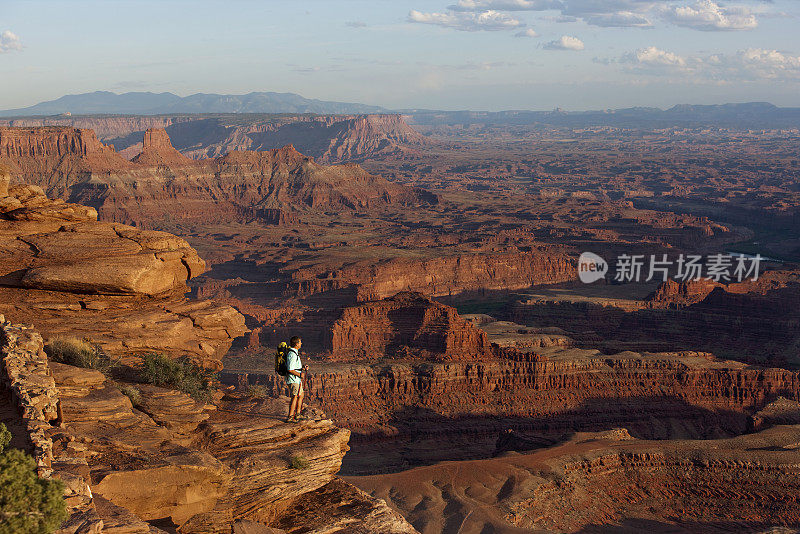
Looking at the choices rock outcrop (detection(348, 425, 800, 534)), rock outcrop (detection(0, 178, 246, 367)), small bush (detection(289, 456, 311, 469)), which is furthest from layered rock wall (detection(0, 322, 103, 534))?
rock outcrop (detection(348, 425, 800, 534))

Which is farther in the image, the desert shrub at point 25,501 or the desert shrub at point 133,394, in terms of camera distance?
the desert shrub at point 133,394

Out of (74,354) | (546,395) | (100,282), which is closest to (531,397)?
(546,395)

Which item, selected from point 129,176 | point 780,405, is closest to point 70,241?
point 780,405

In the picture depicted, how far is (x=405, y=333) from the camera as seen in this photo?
2566 inches

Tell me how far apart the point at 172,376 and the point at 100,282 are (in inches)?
185

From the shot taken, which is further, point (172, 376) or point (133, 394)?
point (172, 376)

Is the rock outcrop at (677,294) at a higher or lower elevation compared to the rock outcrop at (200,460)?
lower

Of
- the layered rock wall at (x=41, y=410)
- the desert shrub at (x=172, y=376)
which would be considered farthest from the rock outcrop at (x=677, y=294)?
the layered rock wall at (x=41, y=410)

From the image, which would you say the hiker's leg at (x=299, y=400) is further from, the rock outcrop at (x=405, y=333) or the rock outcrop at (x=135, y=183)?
the rock outcrop at (x=135, y=183)

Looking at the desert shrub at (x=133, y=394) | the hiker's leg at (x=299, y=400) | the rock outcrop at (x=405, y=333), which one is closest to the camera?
the desert shrub at (x=133, y=394)

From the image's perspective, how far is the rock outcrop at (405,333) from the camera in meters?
62.4

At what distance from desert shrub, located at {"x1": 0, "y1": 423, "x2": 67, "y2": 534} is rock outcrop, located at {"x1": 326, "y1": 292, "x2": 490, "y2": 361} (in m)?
50.2

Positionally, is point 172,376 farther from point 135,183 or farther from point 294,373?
point 135,183

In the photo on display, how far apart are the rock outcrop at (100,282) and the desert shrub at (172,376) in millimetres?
2123
